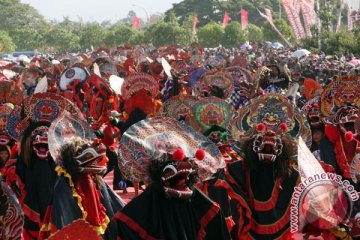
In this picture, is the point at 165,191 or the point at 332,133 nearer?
the point at 165,191

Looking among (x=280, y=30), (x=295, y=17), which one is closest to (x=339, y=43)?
(x=295, y=17)

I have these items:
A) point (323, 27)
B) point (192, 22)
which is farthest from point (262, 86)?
point (192, 22)

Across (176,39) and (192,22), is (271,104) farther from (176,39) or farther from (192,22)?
(192,22)

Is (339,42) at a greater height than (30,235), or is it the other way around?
(30,235)

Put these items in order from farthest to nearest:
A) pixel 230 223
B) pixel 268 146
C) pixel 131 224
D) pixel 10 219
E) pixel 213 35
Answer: pixel 213 35 < pixel 230 223 < pixel 268 146 < pixel 131 224 < pixel 10 219

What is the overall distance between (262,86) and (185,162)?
8.48 metres

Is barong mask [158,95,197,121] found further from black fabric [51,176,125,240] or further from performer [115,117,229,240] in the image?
performer [115,117,229,240]

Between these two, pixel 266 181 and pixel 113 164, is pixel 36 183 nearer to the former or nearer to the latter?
pixel 266 181

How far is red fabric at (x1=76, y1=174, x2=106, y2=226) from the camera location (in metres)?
6.85

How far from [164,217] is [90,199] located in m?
1.34

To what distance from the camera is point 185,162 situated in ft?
18.8

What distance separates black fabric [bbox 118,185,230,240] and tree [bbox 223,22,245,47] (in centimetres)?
5375

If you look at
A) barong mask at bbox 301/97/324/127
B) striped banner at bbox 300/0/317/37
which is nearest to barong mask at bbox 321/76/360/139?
barong mask at bbox 301/97/324/127

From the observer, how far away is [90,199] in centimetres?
688
